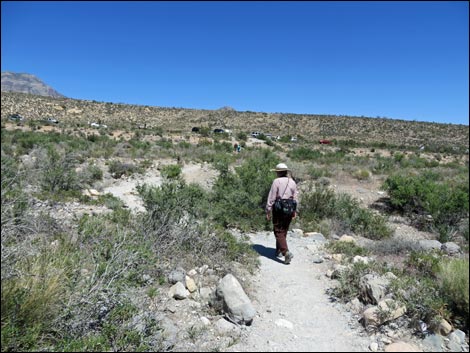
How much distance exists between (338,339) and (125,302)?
2.42m

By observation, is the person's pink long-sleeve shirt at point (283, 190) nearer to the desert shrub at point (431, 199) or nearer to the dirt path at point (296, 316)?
the dirt path at point (296, 316)

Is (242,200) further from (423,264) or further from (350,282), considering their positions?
(423,264)

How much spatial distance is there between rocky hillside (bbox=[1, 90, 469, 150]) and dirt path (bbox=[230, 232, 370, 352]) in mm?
40934

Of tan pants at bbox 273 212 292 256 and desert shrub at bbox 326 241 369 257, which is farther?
desert shrub at bbox 326 241 369 257

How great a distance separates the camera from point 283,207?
597 cm

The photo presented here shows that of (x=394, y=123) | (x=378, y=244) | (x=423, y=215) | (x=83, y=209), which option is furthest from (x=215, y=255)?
(x=394, y=123)

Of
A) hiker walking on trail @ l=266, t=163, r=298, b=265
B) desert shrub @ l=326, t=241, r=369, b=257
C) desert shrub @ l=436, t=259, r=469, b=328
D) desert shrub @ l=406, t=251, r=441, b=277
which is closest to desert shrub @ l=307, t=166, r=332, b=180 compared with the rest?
desert shrub @ l=326, t=241, r=369, b=257

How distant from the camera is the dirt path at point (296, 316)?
3.65m

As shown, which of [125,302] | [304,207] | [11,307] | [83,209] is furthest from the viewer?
[304,207]

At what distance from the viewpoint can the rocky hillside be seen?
4797cm

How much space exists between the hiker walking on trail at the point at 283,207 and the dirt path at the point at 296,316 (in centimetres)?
33

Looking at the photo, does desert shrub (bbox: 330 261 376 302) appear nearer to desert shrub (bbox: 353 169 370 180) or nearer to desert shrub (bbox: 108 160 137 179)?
desert shrub (bbox: 353 169 370 180)

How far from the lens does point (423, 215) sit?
9844mm

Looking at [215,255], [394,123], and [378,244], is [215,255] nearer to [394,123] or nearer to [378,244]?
[378,244]
